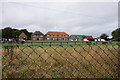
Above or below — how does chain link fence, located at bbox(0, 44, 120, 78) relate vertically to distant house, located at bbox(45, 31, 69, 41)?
below

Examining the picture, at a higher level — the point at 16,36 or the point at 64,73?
the point at 16,36

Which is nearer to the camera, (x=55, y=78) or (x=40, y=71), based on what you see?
(x=55, y=78)

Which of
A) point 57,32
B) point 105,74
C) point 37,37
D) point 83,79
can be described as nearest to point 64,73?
point 83,79

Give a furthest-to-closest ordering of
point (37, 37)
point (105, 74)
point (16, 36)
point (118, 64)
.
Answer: point (16, 36)
point (37, 37)
point (105, 74)
point (118, 64)

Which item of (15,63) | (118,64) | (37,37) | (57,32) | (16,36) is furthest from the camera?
(16,36)

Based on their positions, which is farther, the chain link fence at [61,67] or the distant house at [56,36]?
the distant house at [56,36]

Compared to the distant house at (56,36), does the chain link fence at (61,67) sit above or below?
below

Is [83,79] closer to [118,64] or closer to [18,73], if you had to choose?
[118,64]

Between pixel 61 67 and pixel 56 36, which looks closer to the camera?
pixel 61 67

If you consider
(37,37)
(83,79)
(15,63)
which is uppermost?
(37,37)

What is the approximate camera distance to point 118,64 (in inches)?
44.1

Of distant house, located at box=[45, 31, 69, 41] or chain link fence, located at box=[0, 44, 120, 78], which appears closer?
chain link fence, located at box=[0, 44, 120, 78]

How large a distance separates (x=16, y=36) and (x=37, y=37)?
73 centimetres

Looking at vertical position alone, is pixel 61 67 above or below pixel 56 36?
below
